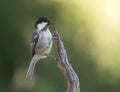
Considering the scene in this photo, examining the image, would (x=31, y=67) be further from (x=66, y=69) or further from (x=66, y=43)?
(x=66, y=43)

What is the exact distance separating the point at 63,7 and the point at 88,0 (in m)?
0.39

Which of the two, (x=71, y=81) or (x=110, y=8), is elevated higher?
(x=110, y=8)

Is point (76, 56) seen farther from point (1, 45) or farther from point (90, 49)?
point (1, 45)

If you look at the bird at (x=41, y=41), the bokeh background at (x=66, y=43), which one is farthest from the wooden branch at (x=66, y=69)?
the bokeh background at (x=66, y=43)

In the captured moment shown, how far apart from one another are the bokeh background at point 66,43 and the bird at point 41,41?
11.3 feet

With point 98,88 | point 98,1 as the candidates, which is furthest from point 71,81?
point 98,1

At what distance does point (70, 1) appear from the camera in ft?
26.1

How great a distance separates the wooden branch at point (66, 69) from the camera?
3432mm

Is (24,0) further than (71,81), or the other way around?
(24,0)

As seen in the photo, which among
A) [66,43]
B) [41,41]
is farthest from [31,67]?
[66,43]

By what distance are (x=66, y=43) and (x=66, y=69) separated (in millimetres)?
4161

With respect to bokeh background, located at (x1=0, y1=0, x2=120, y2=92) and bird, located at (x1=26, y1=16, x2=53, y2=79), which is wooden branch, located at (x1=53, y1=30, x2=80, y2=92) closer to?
bird, located at (x1=26, y1=16, x2=53, y2=79)

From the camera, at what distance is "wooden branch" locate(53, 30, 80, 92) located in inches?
135

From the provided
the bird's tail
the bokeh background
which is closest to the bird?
the bird's tail
